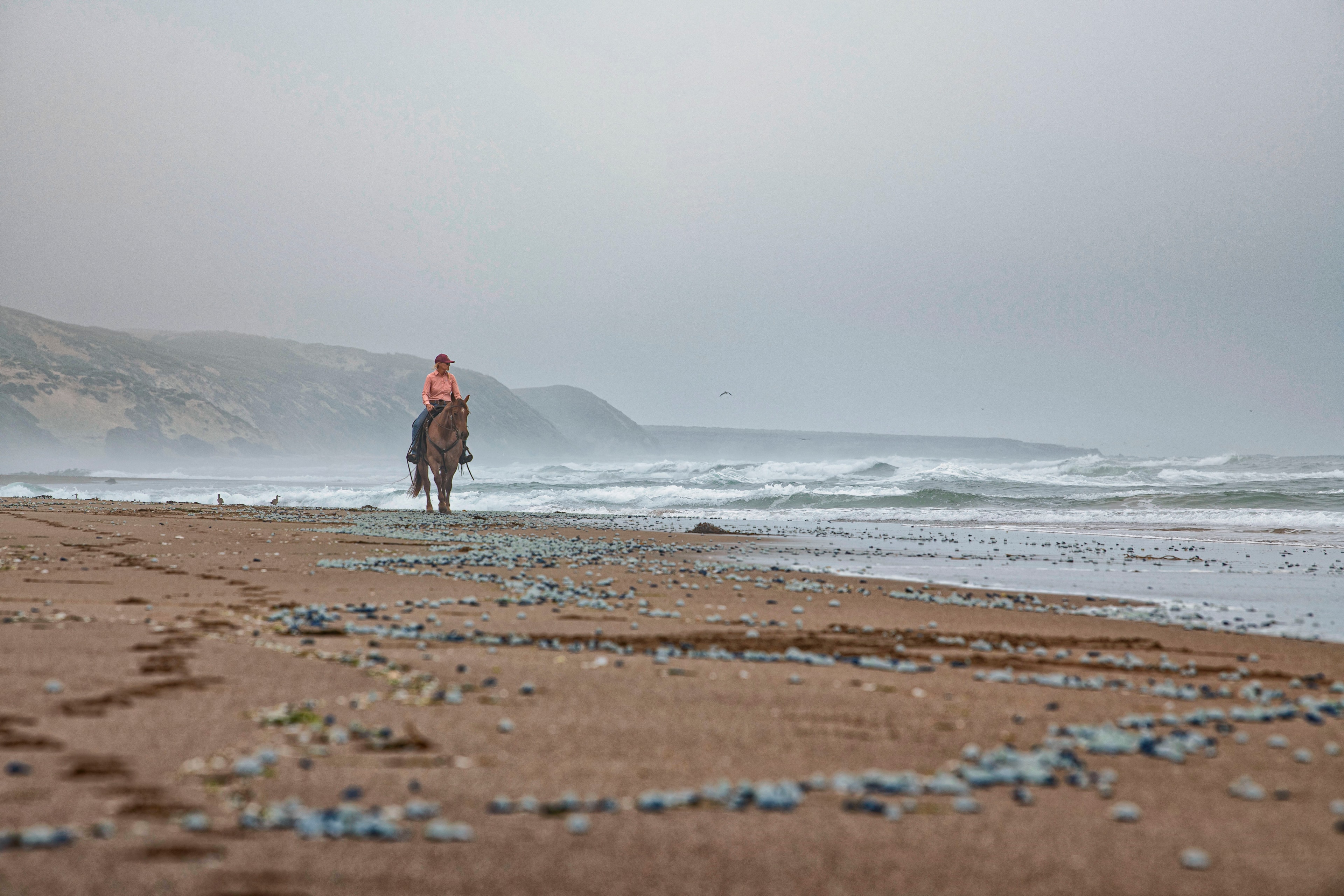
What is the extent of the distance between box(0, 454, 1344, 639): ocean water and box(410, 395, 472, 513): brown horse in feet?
13.8

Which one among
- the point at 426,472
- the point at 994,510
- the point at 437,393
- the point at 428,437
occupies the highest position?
the point at 437,393

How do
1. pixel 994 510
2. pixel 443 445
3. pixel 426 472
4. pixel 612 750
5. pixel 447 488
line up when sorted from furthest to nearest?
pixel 994 510 < pixel 426 472 < pixel 447 488 < pixel 443 445 < pixel 612 750

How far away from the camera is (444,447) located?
2200 cm

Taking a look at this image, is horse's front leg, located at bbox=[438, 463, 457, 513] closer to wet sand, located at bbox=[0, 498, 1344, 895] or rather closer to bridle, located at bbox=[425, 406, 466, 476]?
bridle, located at bbox=[425, 406, 466, 476]

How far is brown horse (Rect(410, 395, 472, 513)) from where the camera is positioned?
2180cm

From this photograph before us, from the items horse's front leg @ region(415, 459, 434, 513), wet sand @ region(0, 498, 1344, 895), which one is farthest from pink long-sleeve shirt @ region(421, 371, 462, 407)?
wet sand @ region(0, 498, 1344, 895)

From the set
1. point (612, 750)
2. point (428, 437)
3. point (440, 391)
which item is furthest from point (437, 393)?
point (612, 750)

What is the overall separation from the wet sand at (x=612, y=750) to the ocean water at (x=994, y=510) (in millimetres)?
4031

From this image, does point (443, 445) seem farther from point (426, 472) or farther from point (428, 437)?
point (426, 472)

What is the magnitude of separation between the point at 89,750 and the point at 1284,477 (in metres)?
41.1

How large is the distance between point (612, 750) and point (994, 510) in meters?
25.0

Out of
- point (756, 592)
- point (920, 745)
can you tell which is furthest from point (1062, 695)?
point (756, 592)

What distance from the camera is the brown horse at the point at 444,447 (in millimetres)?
21797

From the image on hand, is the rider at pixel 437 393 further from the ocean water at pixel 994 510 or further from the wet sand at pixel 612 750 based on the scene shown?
the wet sand at pixel 612 750
